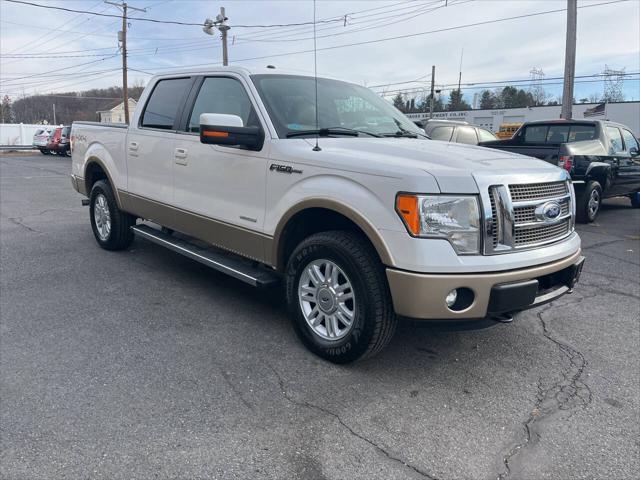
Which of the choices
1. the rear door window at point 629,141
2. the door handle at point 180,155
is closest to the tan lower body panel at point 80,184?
the door handle at point 180,155

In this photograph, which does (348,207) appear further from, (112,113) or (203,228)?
(112,113)

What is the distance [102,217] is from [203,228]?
2503 millimetres

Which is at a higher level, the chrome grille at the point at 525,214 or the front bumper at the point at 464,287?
the chrome grille at the point at 525,214

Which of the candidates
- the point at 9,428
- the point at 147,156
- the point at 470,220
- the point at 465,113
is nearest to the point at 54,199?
the point at 147,156

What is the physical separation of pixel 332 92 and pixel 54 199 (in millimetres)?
8953

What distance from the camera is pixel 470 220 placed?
10.0ft

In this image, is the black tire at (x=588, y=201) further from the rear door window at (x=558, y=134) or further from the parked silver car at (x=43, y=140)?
the parked silver car at (x=43, y=140)

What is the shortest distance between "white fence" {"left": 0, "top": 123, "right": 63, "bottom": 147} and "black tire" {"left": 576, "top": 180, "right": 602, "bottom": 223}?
50470 mm

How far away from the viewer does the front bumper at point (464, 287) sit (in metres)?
3.02

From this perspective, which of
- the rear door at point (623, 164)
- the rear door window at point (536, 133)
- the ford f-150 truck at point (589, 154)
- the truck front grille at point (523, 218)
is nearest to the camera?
the truck front grille at point (523, 218)

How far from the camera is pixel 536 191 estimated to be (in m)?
3.40

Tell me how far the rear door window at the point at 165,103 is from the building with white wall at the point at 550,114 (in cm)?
3800

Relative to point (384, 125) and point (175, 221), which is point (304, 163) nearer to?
point (384, 125)

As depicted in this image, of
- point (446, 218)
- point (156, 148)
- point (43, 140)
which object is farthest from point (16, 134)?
point (446, 218)
